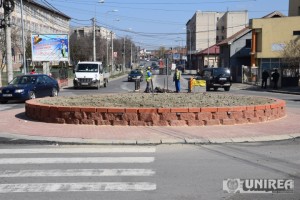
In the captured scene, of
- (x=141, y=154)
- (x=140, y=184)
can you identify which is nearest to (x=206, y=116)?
(x=141, y=154)

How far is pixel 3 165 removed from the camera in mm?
7277

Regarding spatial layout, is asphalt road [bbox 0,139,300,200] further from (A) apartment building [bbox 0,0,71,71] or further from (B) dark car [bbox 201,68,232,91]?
(A) apartment building [bbox 0,0,71,71]

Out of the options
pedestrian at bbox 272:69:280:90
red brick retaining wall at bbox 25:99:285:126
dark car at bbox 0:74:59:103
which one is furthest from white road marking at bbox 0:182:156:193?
pedestrian at bbox 272:69:280:90

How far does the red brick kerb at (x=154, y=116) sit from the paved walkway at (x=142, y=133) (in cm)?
27

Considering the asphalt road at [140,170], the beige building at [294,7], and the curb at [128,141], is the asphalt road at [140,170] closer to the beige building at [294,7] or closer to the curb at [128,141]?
the curb at [128,141]

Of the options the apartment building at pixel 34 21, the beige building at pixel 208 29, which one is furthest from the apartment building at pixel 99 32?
the beige building at pixel 208 29

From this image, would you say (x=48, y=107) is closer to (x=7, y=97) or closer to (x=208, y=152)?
(x=208, y=152)

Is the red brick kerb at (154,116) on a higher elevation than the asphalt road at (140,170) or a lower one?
higher

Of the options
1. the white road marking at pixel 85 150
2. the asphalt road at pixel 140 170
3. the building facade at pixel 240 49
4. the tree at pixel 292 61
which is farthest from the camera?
the building facade at pixel 240 49

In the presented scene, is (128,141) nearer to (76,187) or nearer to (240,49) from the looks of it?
(76,187)

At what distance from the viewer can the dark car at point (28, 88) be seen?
66.4 feet

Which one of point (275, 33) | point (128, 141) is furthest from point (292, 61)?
point (128, 141)

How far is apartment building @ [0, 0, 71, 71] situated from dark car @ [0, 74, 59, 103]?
3292 cm

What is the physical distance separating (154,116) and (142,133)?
3.62 feet
